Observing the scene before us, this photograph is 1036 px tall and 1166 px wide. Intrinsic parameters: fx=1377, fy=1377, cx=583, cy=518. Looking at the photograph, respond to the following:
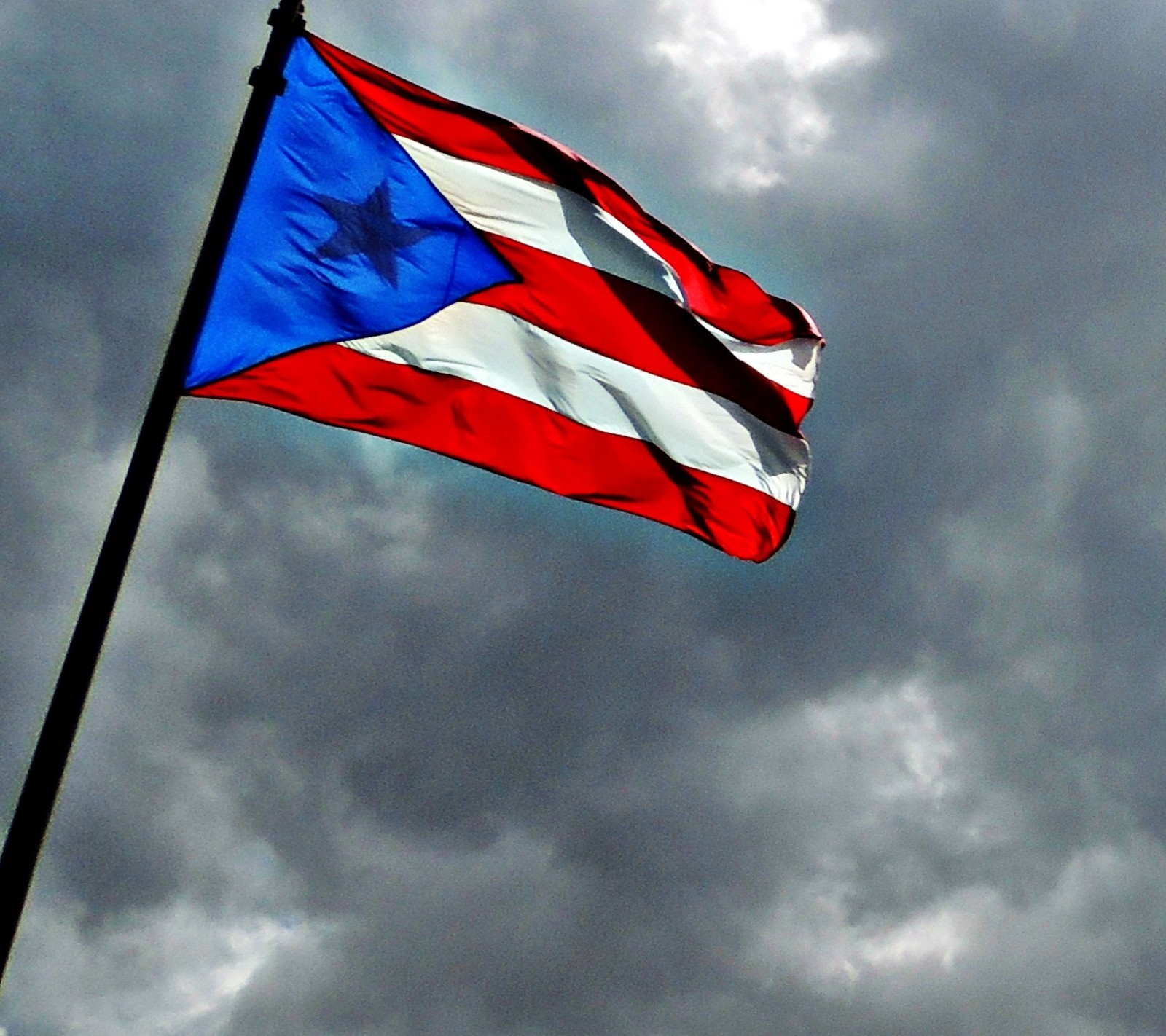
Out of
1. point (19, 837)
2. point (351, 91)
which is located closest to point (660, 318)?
point (351, 91)

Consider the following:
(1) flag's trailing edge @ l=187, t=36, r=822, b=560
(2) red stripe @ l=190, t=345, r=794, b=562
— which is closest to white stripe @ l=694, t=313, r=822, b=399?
(1) flag's trailing edge @ l=187, t=36, r=822, b=560

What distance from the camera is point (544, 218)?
17.0 meters

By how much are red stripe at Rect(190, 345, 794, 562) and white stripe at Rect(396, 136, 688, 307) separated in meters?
2.31

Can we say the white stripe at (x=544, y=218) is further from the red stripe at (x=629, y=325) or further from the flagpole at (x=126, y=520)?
the flagpole at (x=126, y=520)

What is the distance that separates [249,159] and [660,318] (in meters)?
6.82

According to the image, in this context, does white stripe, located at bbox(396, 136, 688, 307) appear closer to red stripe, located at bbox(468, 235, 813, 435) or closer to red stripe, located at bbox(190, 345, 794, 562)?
red stripe, located at bbox(468, 235, 813, 435)

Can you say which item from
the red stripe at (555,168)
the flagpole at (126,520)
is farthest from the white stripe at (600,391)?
the flagpole at (126,520)

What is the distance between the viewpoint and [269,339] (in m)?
13.5

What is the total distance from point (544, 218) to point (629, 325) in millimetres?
1781

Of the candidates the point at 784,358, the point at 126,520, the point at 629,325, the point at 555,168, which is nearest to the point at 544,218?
the point at 555,168

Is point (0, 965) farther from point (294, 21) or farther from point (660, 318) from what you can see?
point (660, 318)

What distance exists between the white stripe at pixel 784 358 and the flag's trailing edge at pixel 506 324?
4cm

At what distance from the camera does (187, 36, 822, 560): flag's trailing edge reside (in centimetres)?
1402

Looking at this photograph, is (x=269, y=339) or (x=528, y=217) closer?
(x=269, y=339)
